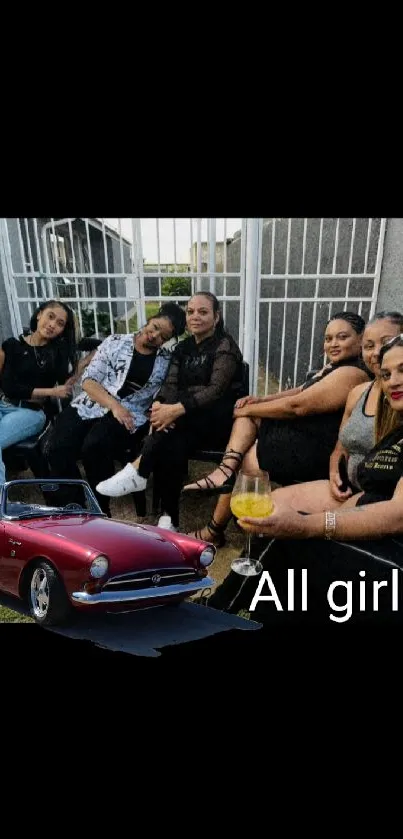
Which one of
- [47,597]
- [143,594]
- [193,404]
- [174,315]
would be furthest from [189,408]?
[47,597]

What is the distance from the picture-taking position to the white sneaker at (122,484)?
74.0 inches

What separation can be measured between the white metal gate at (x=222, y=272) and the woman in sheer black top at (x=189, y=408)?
0.27 feet

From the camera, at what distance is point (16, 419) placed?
1.96m

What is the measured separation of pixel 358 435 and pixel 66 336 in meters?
1.18

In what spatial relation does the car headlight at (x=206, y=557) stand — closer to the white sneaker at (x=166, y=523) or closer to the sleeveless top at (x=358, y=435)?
the white sneaker at (x=166, y=523)

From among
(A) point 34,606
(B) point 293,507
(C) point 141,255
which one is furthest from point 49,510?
(C) point 141,255

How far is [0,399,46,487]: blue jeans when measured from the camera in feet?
6.28

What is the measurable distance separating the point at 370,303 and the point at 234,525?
3.13 feet

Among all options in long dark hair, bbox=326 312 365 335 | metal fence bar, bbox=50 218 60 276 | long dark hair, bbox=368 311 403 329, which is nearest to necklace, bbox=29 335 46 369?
metal fence bar, bbox=50 218 60 276

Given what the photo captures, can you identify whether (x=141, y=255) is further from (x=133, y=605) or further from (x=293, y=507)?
(x=133, y=605)

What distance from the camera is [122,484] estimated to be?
74.8 inches

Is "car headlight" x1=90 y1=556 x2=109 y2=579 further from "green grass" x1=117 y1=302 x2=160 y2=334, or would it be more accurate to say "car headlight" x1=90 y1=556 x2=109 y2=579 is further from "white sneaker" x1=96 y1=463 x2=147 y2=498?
"green grass" x1=117 y1=302 x2=160 y2=334

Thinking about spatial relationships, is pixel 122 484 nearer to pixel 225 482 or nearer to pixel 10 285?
pixel 225 482

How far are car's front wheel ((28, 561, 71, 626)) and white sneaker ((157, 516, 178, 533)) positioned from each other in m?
0.42
